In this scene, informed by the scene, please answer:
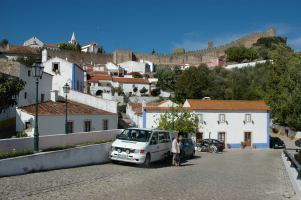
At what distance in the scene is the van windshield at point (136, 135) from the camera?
10984 millimetres

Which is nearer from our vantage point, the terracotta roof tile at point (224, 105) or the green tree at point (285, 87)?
the terracotta roof tile at point (224, 105)

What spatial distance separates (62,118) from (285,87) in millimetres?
29841

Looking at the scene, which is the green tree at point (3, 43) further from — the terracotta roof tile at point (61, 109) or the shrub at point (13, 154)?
the shrub at point (13, 154)

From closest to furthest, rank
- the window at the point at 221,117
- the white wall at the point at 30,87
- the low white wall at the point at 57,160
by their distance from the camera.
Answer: the low white wall at the point at 57,160
the white wall at the point at 30,87
the window at the point at 221,117

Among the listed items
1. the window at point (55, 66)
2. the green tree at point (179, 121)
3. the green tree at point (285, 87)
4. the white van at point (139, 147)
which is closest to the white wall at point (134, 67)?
the green tree at point (285, 87)

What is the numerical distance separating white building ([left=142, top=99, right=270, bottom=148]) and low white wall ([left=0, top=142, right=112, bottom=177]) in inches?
676

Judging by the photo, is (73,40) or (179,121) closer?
(179,121)

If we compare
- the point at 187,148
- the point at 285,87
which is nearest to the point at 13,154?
the point at 187,148

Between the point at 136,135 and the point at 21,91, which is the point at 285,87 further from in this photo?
the point at 21,91

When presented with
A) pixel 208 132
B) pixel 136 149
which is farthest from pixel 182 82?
pixel 136 149

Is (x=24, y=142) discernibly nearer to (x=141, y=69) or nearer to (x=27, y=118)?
(x=27, y=118)

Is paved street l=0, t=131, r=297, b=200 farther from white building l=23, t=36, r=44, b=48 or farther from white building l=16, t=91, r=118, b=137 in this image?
white building l=23, t=36, r=44, b=48

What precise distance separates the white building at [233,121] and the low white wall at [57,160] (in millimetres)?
17167

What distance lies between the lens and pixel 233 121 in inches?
1107
